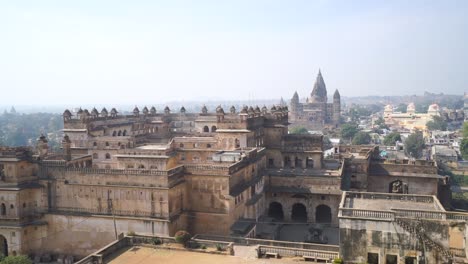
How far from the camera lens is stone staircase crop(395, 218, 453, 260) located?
24523mm

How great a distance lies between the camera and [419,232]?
24984 mm

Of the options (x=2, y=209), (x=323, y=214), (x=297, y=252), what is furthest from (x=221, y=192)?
(x=2, y=209)

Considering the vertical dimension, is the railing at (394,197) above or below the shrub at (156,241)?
above

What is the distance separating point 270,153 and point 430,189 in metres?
18.6

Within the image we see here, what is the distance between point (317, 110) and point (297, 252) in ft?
479

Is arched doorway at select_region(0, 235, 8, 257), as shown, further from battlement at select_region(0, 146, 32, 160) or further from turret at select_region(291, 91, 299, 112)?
turret at select_region(291, 91, 299, 112)

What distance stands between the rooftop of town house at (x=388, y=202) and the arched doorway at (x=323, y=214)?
17.2m

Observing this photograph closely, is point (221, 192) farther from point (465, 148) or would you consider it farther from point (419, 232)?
point (465, 148)

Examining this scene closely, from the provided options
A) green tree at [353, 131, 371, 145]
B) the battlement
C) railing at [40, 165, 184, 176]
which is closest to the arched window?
the battlement

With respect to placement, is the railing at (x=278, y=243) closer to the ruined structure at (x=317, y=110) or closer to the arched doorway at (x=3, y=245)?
the arched doorway at (x=3, y=245)

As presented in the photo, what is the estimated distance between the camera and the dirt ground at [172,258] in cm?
2594

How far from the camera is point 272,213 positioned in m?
50.1

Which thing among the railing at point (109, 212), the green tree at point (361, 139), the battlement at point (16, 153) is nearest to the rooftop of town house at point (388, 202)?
the railing at point (109, 212)

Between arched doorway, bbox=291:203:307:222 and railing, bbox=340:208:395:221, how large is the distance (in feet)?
75.1
